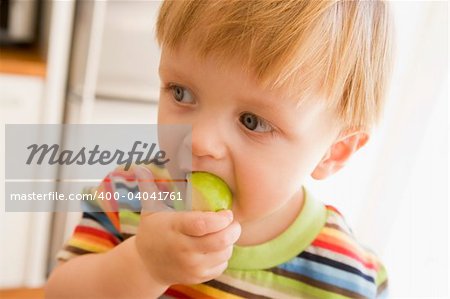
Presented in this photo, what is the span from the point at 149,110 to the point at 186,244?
3.08 feet

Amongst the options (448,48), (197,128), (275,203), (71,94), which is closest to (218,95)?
(197,128)

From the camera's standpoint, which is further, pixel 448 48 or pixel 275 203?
pixel 448 48

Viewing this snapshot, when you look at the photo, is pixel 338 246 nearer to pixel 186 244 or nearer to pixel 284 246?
pixel 284 246

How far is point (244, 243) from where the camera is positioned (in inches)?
25.5

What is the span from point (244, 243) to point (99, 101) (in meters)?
0.87

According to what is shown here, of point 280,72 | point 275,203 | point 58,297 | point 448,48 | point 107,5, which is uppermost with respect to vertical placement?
point 107,5

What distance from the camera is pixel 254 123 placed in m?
0.53

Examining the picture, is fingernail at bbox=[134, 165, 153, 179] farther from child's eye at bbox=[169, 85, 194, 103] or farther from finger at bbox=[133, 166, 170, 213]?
child's eye at bbox=[169, 85, 194, 103]

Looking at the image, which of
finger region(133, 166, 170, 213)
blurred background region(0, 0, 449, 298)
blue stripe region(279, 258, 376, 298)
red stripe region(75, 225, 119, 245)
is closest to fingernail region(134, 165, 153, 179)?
finger region(133, 166, 170, 213)

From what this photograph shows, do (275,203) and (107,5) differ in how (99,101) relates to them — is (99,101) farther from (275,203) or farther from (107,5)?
(275,203)

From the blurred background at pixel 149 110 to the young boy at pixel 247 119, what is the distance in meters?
0.44

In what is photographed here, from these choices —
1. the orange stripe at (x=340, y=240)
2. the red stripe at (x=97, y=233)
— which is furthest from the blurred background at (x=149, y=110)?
the red stripe at (x=97, y=233)

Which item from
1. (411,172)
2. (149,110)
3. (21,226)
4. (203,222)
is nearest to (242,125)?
(203,222)

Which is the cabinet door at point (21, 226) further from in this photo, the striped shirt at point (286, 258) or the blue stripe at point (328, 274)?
the blue stripe at point (328, 274)
